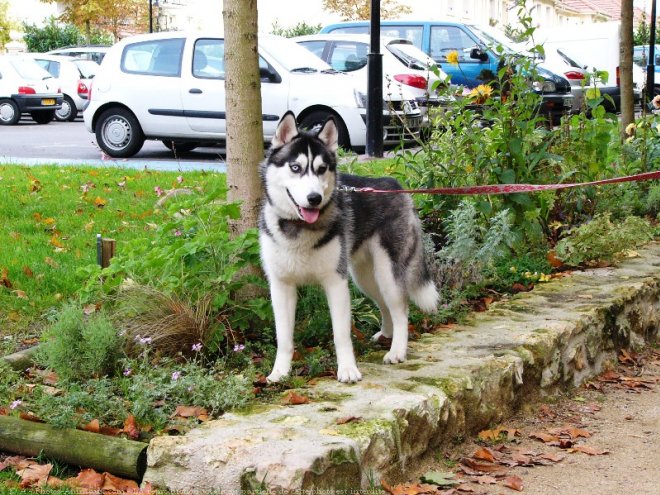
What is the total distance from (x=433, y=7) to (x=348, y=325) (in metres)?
44.2

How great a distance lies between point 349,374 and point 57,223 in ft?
14.3

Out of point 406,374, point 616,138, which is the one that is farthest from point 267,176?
point 616,138

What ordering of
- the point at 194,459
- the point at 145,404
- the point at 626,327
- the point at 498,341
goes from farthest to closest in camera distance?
the point at 626,327 < the point at 498,341 < the point at 145,404 < the point at 194,459

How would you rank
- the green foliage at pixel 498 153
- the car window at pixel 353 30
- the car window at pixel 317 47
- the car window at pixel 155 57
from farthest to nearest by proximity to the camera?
the car window at pixel 353 30, the car window at pixel 317 47, the car window at pixel 155 57, the green foliage at pixel 498 153

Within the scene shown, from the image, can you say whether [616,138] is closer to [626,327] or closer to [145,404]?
[626,327]

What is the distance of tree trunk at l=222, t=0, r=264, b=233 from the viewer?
5195 mm

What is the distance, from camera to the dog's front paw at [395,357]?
4641mm

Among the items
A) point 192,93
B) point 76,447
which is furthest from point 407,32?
point 76,447

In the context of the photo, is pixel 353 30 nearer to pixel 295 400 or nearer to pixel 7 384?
pixel 7 384

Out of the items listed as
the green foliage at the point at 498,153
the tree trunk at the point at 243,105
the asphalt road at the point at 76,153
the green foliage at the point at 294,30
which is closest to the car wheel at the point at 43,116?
the asphalt road at the point at 76,153

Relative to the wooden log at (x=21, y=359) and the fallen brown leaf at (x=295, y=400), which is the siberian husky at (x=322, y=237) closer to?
the fallen brown leaf at (x=295, y=400)

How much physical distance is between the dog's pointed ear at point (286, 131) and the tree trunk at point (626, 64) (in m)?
6.93

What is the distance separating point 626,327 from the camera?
5938 millimetres

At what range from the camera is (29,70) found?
83.4 ft
